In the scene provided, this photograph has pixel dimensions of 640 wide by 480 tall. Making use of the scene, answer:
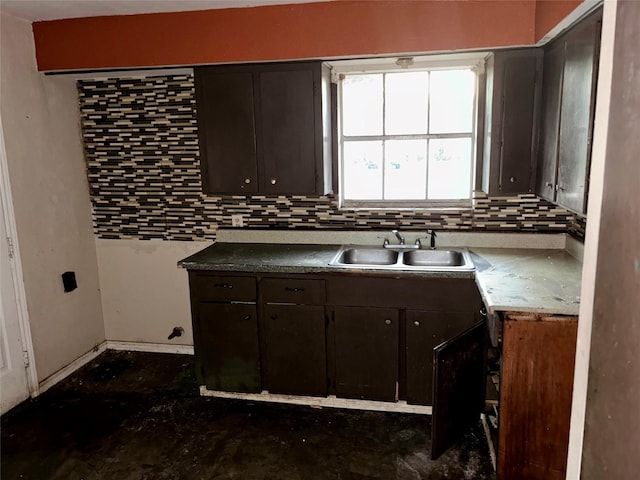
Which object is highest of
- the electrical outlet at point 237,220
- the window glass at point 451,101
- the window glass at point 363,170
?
the window glass at point 451,101

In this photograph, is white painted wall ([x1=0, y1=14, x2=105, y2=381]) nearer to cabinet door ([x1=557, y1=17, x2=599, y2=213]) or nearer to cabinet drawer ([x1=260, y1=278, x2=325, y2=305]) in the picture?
cabinet drawer ([x1=260, y1=278, x2=325, y2=305])

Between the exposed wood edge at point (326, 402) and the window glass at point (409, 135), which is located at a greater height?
the window glass at point (409, 135)

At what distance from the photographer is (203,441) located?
2625mm

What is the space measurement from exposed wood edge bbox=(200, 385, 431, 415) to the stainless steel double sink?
2.75 ft

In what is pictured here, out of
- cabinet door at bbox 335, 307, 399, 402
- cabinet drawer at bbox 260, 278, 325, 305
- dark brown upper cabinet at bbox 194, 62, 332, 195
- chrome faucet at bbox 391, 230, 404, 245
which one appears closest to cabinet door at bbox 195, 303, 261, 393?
cabinet drawer at bbox 260, 278, 325, 305

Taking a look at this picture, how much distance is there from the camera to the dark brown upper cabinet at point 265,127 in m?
2.89

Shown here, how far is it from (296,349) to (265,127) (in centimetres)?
137

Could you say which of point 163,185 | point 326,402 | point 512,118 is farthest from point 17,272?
point 512,118

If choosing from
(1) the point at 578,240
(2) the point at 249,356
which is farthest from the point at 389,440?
(1) the point at 578,240

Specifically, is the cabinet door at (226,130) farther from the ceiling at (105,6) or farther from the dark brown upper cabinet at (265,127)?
the ceiling at (105,6)

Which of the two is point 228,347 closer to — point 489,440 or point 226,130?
point 226,130

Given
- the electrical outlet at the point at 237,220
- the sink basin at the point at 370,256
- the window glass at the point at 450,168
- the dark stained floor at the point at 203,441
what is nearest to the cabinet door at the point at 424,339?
the dark stained floor at the point at 203,441

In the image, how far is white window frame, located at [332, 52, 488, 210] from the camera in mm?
2924

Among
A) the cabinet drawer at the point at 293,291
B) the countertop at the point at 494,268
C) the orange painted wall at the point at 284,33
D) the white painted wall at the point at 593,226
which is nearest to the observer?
the white painted wall at the point at 593,226
